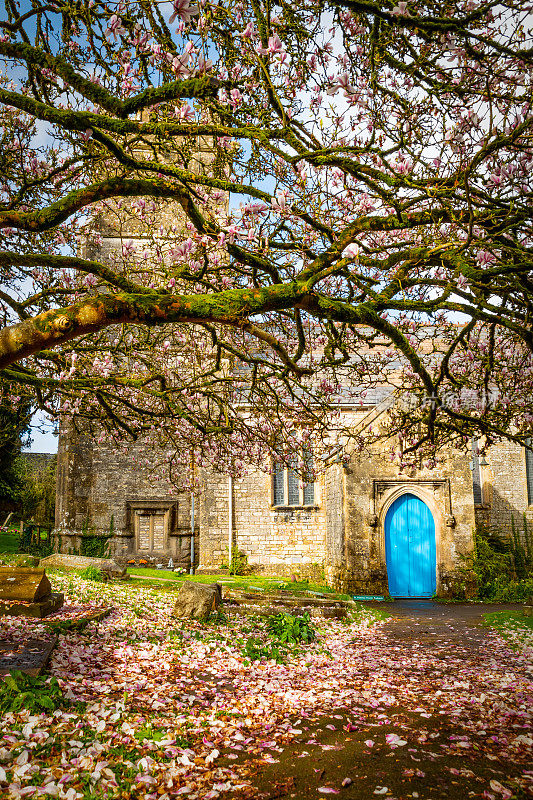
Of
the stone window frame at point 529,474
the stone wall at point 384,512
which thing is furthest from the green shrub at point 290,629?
the stone window frame at point 529,474

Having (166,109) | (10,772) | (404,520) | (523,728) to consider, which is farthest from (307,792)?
(404,520)

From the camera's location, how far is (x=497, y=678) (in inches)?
281

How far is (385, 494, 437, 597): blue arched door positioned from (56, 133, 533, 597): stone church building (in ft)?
0.10

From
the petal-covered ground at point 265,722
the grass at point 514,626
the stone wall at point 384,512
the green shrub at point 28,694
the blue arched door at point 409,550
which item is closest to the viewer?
the petal-covered ground at point 265,722

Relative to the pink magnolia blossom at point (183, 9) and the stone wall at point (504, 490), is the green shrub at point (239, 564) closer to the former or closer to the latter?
the stone wall at point (504, 490)

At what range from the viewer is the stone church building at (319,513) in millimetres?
16859

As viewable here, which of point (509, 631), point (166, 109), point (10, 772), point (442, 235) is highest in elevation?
point (166, 109)

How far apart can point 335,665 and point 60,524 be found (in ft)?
54.5

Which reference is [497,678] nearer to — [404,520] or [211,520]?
[404,520]

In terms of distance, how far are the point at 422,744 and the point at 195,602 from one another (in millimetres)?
6030

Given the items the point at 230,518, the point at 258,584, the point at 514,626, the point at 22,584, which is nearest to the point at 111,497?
the point at 230,518

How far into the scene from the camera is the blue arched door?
17016mm

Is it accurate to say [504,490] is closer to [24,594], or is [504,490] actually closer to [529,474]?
[529,474]

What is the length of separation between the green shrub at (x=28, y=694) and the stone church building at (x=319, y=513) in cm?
1012
